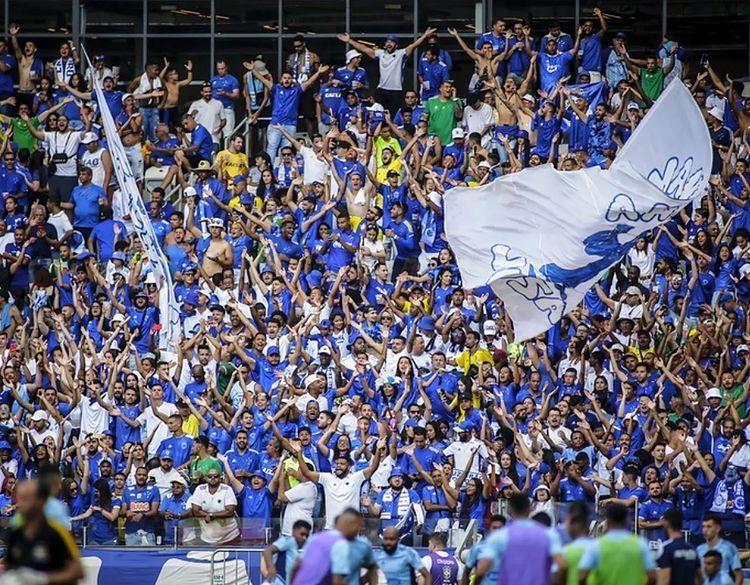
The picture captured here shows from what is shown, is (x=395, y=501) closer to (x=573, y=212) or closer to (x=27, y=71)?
(x=573, y=212)

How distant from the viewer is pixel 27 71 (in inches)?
1227

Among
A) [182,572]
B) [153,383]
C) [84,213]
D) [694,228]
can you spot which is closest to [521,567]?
[182,572]

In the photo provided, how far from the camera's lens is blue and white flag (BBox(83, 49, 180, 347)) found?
85.3 ft

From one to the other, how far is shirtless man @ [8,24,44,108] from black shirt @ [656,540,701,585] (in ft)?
57.0

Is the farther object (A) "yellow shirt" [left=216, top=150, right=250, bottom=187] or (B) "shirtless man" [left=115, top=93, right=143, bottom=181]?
(B) "shirtless man" [left=115, top=93, right=143, bottom=181]

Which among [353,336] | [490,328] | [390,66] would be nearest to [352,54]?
[390,66]

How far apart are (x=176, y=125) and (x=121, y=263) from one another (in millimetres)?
4313

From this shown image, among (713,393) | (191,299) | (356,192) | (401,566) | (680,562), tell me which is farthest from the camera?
(356,192)

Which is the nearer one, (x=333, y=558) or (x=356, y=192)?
(x=333, y=558)

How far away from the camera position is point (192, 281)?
86.1 ft

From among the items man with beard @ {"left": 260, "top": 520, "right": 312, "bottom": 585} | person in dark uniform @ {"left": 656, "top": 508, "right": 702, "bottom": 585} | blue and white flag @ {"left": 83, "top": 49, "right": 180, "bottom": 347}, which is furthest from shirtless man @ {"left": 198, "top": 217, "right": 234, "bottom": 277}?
person in dark uniform @ {"left": 656, "top": 508, "right": 702, "bottom": 585}

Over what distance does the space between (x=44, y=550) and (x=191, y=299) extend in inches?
521

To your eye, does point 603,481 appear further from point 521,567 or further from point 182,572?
point 521,567

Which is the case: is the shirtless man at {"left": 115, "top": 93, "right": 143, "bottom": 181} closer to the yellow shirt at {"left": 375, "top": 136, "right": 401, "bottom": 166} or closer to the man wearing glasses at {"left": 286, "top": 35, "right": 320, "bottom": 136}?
the man wearing glasses at {"left": 286, "top": 35, "right": 320, "bottom": 136}
